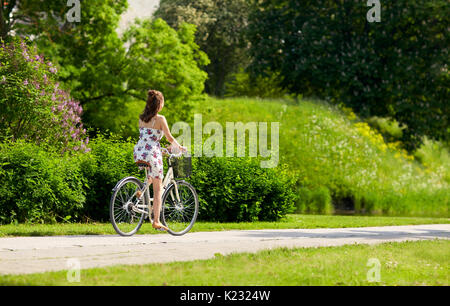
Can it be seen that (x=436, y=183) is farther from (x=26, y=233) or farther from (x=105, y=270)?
(x=105, y=270)

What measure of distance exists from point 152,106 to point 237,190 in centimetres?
472

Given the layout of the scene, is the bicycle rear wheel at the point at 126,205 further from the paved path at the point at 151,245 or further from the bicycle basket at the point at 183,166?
the bicycle basket at the point at 183,166

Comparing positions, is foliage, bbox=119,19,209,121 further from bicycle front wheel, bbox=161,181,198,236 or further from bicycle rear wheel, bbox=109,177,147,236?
bicycle rear wheel, bbox=109,177,147,236

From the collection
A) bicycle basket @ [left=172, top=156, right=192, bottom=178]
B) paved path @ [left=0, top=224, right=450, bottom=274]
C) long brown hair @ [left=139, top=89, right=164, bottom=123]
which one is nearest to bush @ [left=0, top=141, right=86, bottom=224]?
paved path @ [left=0, top=224, right=450, bottom=274]

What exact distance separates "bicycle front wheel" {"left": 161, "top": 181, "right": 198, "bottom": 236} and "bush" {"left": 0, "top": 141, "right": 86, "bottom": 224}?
9.01 ft

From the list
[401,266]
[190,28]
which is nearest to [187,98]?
[190,28]

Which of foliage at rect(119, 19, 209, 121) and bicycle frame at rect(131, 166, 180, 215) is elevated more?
foliage at rect(119, 19, 209, 121)

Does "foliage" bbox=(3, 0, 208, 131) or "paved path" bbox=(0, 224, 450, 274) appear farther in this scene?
"foliage" bbox=(3, 0, 208, 131)

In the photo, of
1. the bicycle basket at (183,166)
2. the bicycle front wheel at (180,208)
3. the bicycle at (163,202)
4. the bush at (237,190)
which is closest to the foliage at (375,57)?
the bush at (237,190)

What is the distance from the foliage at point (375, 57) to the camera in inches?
1181

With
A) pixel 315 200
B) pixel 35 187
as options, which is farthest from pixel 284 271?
pixel 315 200

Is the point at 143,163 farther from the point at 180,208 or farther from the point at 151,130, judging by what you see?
the point at 180,208

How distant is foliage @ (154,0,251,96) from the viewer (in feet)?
141

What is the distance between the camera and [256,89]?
123 feet
